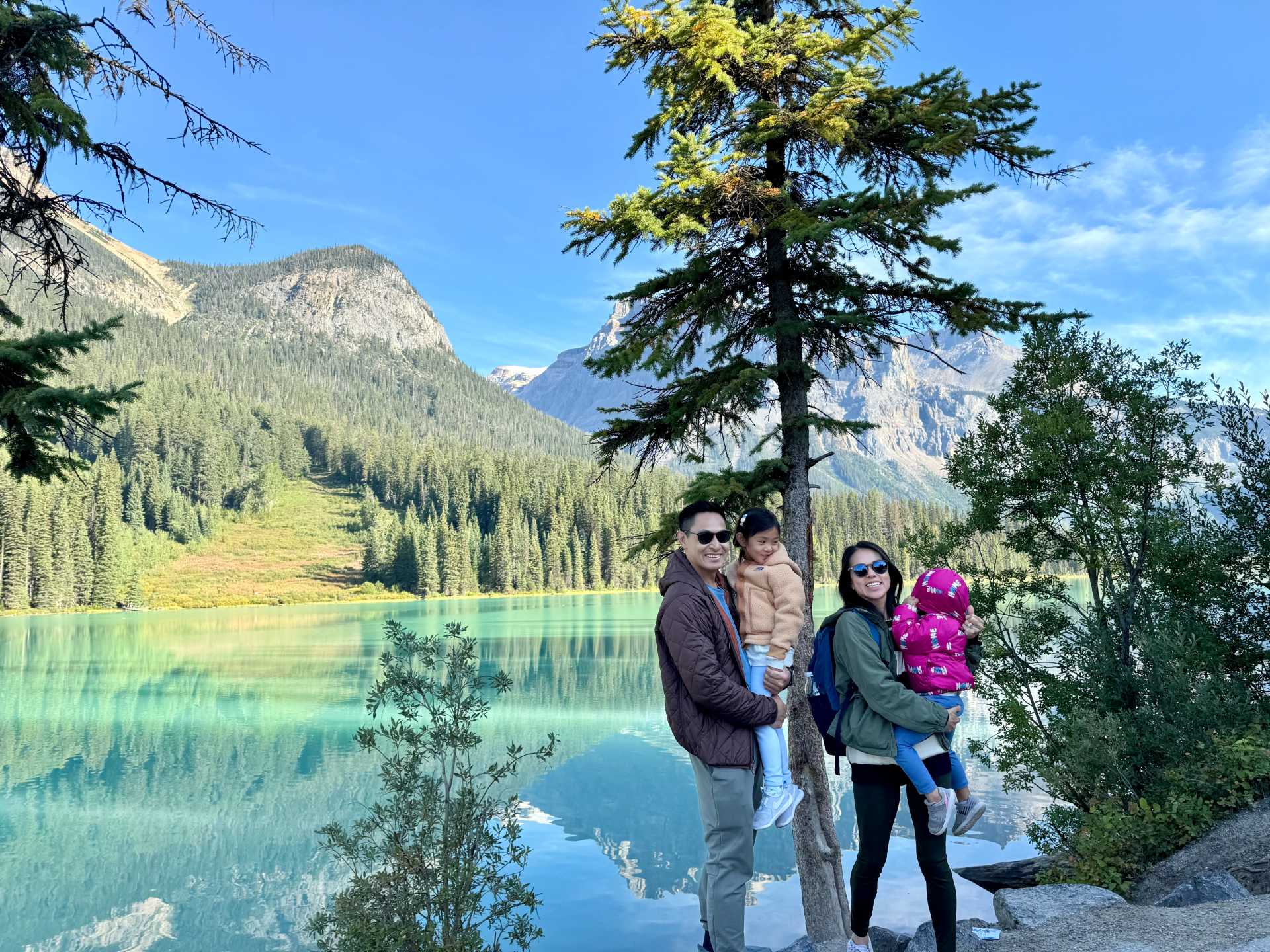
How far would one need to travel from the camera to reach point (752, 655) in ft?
14.1

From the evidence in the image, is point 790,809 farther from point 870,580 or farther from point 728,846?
point 870,580

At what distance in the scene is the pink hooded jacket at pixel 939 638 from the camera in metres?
4.13

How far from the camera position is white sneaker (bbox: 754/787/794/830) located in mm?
4039

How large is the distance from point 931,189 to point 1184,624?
211 inches

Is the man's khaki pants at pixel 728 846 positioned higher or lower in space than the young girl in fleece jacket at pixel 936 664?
lower

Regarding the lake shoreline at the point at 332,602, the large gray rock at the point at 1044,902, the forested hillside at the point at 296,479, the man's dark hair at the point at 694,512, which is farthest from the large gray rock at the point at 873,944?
the lake shoreline at the point at 332,602

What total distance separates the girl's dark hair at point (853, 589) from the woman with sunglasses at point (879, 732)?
Answer: 0.08 feet

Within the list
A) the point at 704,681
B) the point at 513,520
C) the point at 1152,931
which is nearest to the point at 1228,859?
the point at 1152,931

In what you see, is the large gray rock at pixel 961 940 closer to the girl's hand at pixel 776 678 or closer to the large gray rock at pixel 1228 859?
the large gray rock at pixel 1228 859

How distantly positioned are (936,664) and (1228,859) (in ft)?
13.9

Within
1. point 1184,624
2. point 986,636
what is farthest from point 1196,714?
point 986,636

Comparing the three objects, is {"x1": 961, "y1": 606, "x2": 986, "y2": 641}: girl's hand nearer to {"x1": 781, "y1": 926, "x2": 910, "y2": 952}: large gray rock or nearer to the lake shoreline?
{"x1": 781, "y1": 926, "x2": 910, "y2": 952}: large gray rock

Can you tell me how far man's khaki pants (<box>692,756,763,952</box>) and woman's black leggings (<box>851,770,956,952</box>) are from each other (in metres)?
0.62

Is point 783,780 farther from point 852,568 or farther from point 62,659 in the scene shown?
point 62,659
